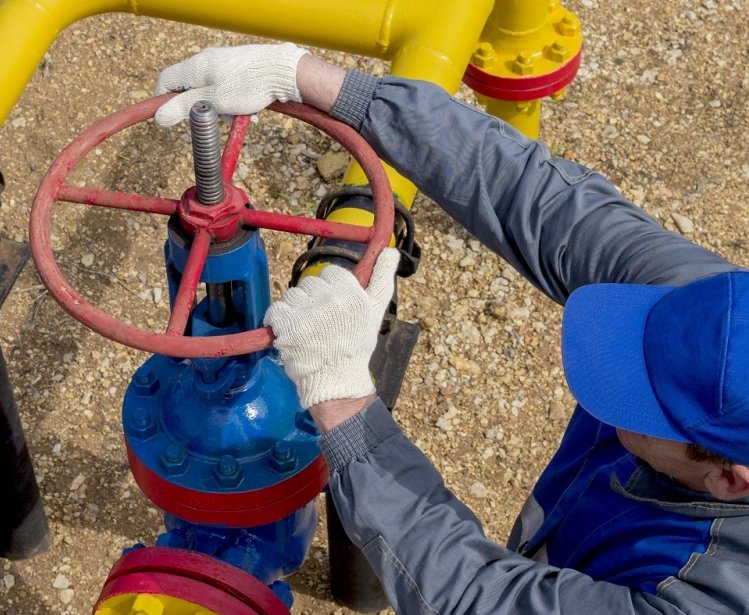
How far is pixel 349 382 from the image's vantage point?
138 cm

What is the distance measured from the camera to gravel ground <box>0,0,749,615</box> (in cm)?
262

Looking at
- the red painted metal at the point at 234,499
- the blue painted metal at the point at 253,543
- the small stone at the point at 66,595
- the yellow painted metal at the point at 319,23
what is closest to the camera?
→ the red painted metal at the point at 234,499

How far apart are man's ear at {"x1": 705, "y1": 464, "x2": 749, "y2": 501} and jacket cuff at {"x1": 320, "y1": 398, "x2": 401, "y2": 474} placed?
0.42 m

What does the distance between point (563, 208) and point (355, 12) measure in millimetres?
682

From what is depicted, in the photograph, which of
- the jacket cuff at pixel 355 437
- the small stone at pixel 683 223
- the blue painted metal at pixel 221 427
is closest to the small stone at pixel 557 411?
the small stone at pixel 683 223

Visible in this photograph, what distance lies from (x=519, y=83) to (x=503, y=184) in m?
1.03

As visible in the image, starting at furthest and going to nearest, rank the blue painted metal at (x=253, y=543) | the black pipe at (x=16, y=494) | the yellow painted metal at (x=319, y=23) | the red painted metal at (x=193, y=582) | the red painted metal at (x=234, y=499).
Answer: the black pipe at (x=16, y=494) < the yellow painted metal at (x=319, y=23) < the blue painted metal at (x=253, y=543) < the red painted metal at (x=234, y=499) < the red painted metal at (x=193, y=582)

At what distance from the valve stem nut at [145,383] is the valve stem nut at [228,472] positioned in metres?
0.18

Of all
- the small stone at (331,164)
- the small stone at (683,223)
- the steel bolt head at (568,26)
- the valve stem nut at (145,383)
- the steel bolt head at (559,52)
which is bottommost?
the small stone at (331,164)

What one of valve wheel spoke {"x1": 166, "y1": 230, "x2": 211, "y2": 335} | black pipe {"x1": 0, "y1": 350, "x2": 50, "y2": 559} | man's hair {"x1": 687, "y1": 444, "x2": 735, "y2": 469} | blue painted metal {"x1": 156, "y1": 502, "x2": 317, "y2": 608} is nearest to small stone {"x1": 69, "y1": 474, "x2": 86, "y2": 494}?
black pipe {"x1": 0, "y1": 350, "x2": 50, "y2": 559}

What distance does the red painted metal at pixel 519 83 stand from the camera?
2627 millimetres

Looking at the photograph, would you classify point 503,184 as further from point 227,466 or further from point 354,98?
point 227,466

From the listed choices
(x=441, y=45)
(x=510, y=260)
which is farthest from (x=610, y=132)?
(x=510, y=260)

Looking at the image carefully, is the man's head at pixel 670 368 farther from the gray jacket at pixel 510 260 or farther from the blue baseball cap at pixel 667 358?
the gray jacket at pixel 510 260
